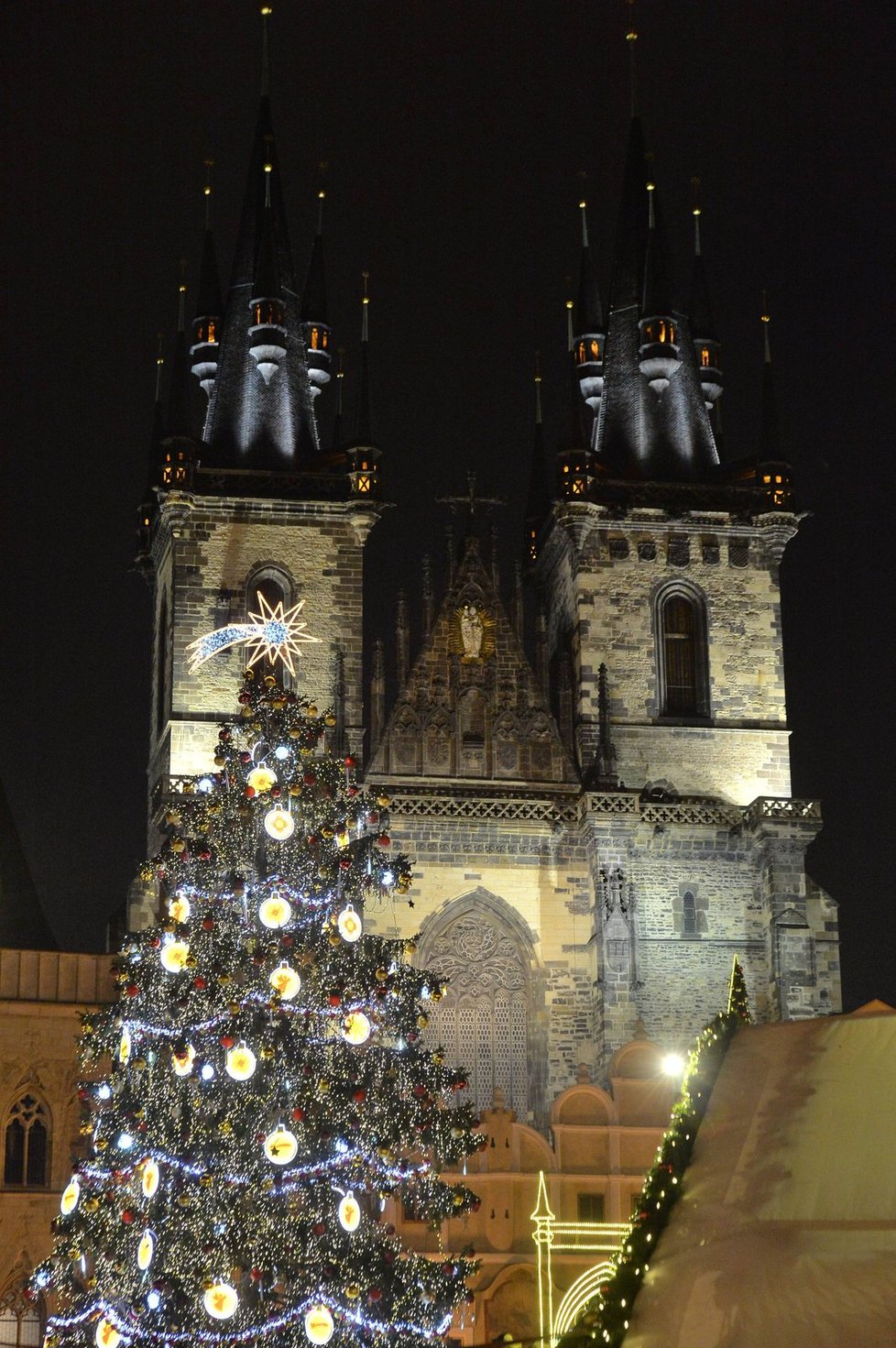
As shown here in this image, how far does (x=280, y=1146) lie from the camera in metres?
19.4

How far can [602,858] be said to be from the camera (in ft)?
117

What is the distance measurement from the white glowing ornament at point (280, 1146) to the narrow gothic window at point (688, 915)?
1745cm

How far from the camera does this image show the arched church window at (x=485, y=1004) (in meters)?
36.0

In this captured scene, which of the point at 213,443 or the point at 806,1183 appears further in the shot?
the point at 213,443

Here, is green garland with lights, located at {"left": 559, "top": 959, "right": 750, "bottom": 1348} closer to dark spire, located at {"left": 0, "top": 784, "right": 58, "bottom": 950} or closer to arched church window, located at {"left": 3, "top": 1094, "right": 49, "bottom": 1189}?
arched church window, located at {"left": 3, "top": 1094, "right": 49, "bottom": 1189}

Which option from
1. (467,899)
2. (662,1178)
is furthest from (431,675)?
(662,1178)

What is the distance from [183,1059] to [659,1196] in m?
6.78

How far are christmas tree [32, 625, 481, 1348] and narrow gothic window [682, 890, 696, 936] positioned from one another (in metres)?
15.3

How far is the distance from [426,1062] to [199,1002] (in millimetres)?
2294

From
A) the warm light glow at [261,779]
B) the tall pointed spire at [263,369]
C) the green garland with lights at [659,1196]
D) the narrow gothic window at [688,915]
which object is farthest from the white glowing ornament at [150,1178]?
the tall pointed spire at [263,369]

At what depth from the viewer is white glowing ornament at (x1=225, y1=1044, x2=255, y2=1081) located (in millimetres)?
19547

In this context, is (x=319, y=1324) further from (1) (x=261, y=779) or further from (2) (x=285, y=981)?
(1) (x=261, y=779)

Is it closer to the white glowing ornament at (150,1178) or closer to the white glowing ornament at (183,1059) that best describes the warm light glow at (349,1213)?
the white glowing ornament at (150,1178)

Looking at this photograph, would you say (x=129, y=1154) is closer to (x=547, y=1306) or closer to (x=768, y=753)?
(x=547, y=1306)
